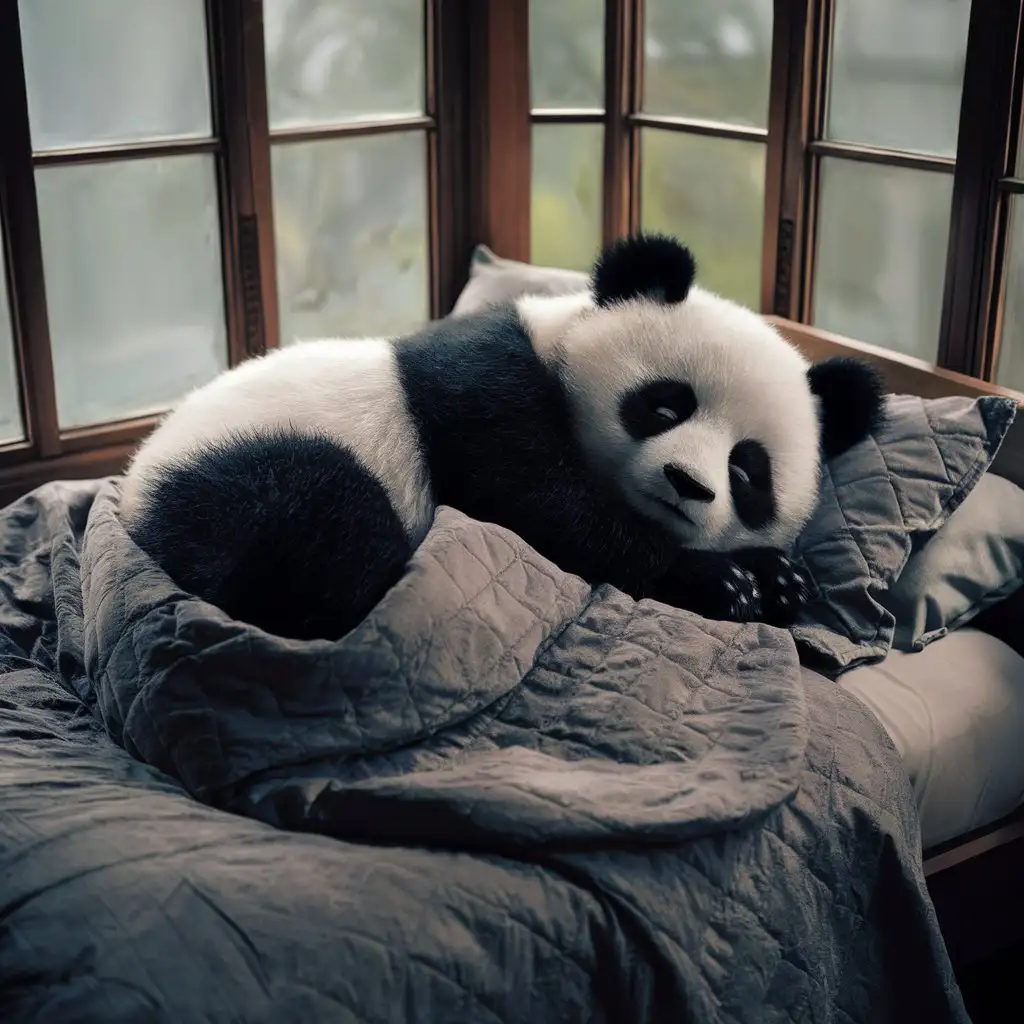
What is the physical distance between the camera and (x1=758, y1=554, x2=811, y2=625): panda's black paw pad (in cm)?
163

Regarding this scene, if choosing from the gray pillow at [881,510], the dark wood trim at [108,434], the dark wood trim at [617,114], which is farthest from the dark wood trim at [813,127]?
the dark wood trim at [108,434]

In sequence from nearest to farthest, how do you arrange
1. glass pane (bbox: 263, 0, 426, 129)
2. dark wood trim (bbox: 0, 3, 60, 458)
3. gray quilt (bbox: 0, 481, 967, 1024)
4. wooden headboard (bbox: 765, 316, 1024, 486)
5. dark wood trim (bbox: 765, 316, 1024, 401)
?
1. gray quilt (bbox: 0, 481, 967, 1024)
2. wooden headboard (bbox: 765, 316, 1024, 486)
3. dark wood trim (bbox: 765, 316, 1024, 401)
4. dark wood trim (bbox: 0, 3, 60, 458)
5. glass pane (bbox: 263, 0, 426, 129)

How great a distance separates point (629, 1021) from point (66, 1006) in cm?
Result: 47

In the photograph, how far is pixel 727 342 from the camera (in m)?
1.67

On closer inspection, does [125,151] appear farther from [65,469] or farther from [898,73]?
[898,73]

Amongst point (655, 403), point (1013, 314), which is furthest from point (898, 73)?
point (655, 403)

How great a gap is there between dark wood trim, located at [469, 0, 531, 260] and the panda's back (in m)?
1.01

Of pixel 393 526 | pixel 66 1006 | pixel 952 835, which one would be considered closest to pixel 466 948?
pixel 66 1006

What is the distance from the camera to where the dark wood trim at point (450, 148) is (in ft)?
8.41

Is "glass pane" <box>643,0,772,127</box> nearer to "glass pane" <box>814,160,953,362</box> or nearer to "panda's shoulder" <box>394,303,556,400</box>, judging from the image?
"glass pane" <box>814,160,953,362</box>

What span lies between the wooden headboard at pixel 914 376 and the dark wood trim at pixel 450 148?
702 millimetres

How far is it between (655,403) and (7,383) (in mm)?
1157

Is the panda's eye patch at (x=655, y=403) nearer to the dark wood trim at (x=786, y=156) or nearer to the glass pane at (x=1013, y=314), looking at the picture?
the glass pane at (x=1013, y=314)

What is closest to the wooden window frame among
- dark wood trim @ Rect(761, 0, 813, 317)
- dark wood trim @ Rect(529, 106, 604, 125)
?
dark wood trim @ Rect(529, 106, 604, 125)
